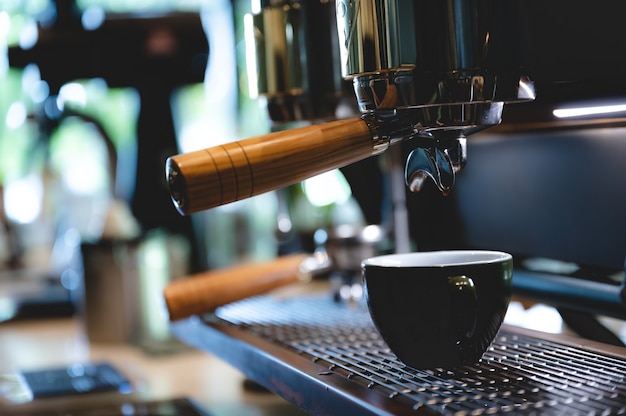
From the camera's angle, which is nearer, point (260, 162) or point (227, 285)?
point (260, 162)

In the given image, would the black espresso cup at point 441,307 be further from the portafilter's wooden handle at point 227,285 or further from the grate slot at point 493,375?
the portafilter's wooden handle at point 227,285

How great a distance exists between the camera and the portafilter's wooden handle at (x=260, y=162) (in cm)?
53

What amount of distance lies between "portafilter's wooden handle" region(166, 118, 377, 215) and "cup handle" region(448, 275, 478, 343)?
0.34 ft

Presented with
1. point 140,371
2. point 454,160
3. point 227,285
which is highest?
point 454,160

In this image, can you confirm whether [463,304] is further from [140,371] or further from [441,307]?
[140,371]

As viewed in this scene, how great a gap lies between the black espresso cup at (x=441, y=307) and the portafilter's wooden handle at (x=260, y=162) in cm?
8

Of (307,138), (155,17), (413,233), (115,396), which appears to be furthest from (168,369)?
(155,17)

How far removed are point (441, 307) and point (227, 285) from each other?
1.49ft

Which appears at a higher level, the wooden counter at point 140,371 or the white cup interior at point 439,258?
the white cup interior at point 439,258

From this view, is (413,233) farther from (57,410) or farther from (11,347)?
(11,347)

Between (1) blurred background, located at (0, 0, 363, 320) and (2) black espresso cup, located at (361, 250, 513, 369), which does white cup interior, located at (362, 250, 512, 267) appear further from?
(1) blurred background, located at (0, 0, 363, 320)

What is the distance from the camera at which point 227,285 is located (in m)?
0.97

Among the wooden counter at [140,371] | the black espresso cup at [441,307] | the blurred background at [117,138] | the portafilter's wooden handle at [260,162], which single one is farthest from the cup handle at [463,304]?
the blurred background at [117,138]

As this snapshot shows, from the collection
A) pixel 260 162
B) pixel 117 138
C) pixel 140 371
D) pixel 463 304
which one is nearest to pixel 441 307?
pixel 463 304
